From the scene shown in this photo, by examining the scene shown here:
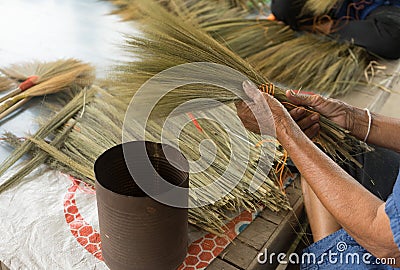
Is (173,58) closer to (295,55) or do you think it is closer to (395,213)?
(395,213)

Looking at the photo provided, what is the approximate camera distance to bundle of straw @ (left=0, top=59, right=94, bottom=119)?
5.90 feet

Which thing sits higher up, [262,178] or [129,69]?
[129,69]

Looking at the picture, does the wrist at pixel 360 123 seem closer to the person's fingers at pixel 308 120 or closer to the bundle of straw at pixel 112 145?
the person's fingers at pixel 308 120

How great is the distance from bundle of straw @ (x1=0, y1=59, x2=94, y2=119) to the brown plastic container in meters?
0.80

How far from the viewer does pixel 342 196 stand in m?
1.01

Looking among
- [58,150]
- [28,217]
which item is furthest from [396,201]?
[58,150]

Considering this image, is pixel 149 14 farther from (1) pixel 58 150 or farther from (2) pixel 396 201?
(2) pixel 396 201

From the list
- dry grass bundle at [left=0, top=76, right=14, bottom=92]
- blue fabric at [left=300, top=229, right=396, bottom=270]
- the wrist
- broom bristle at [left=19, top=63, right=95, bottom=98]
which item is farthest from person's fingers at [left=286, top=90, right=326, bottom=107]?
dry grass bundle at [left=0, top=76, right=14, bottom=92]

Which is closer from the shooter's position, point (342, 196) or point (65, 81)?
point (342, 196)

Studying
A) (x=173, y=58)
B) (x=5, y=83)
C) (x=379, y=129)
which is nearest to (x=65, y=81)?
(x=5, y=83)

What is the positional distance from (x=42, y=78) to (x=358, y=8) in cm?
164

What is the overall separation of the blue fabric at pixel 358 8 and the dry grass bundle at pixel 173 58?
1351 millimetres

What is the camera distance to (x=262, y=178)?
1387 millimetres

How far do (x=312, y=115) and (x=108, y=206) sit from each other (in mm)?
Answer: 632
